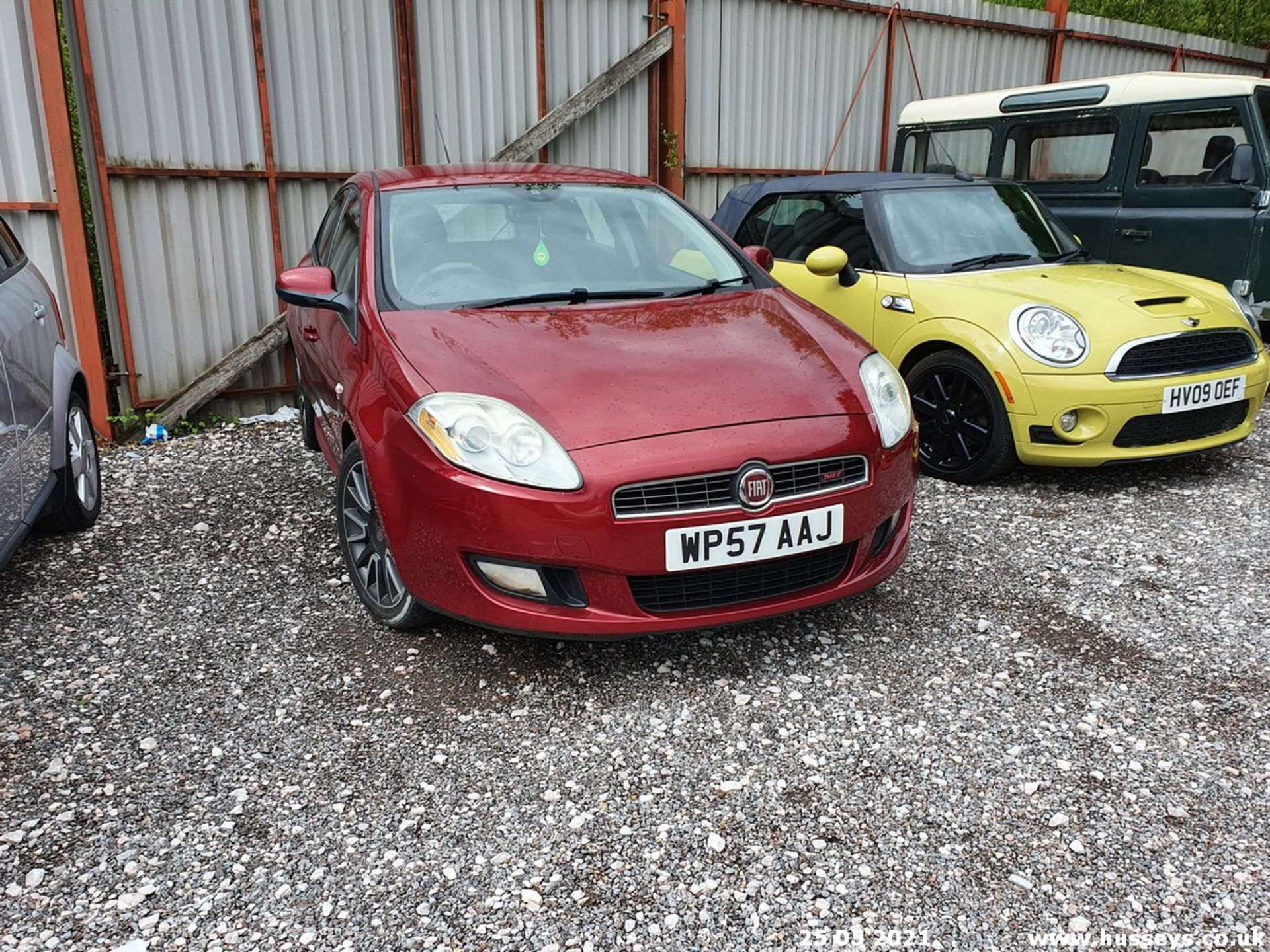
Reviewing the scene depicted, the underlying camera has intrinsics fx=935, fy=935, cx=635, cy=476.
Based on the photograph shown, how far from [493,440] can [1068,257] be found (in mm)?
3942

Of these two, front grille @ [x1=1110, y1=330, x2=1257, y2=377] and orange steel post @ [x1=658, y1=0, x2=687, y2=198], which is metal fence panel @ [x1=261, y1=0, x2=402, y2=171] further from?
front grille @ [x1=1110, y1=330, x2=1257, y2=377]

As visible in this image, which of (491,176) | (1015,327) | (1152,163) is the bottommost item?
(1015,327)

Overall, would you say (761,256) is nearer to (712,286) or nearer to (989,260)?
(712,286)

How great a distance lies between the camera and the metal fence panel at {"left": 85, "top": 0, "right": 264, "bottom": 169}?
5254 millimetres

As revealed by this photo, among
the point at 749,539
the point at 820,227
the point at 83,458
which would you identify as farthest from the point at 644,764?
the point at 820,227

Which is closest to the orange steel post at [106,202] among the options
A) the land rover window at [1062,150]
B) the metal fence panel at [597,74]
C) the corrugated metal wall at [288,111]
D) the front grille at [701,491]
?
the corrugated metal wall at [288,111]

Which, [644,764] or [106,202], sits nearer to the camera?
[644,764]

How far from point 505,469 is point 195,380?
13.2ft

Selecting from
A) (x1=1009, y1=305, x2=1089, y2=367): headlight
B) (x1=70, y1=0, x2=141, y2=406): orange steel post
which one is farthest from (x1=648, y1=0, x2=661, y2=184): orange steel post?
(x1=70, y1=0, x2=141, y2=406): orange steel post

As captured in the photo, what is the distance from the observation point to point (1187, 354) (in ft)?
14.1

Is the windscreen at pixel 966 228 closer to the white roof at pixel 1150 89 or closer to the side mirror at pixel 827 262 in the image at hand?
the side mirror at pixel 827 262

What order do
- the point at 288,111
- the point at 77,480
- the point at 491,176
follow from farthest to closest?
the point at 288,111 → the point at 77,480 → the point at 491,176

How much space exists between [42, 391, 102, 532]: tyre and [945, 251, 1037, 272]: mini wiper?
164 inches

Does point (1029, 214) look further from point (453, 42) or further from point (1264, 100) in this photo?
point (453, 42)
